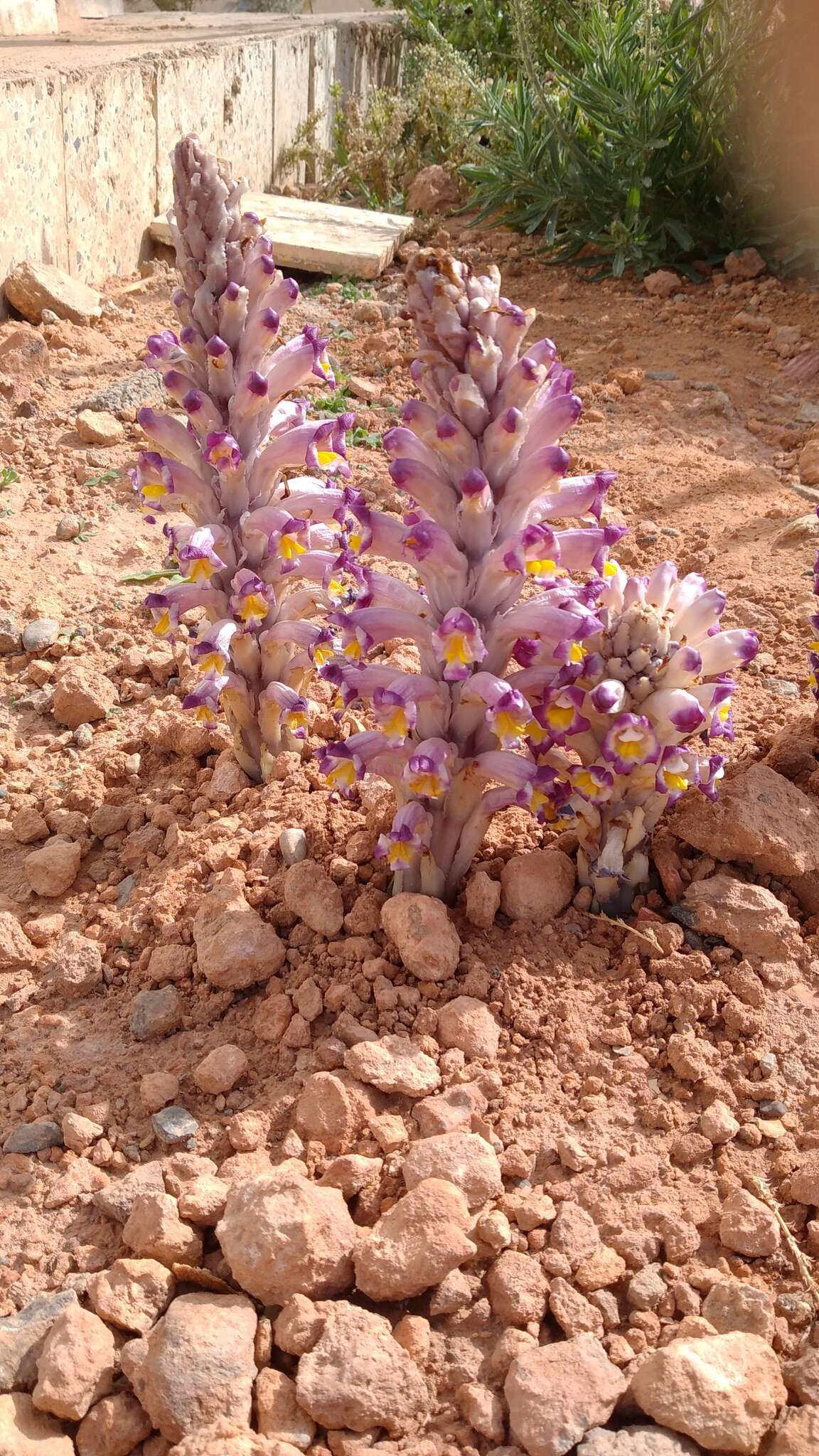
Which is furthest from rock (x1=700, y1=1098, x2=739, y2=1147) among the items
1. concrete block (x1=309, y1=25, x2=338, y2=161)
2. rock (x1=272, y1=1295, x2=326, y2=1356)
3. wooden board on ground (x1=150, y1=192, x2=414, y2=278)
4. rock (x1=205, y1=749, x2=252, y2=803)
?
concrete block (x1=309, y1=25, x2=338, y2=161)

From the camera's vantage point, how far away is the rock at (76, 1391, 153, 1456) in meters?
2.03

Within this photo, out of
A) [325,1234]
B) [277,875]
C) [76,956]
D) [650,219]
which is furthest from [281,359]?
[650,219]

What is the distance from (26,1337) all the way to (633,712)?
5.55ft

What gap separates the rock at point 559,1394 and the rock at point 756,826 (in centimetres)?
123

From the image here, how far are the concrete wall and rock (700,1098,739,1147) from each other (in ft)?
18.2

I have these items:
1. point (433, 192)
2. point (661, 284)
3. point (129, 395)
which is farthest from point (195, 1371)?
point (433, 192)

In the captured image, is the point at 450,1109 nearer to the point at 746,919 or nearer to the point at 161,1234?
the point at 161,1234

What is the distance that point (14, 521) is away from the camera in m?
5.01

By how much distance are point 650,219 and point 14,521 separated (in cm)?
481

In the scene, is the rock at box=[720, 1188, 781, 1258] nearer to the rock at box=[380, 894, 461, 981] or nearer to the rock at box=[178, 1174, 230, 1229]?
the rock at box=[380, 894, 461, 981]

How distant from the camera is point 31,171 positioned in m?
6.23

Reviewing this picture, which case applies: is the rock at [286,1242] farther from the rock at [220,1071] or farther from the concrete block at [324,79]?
the concrete block at [324,79]

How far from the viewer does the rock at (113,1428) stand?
2.03 m

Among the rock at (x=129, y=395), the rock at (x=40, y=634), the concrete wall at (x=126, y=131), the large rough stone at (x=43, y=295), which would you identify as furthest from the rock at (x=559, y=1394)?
the concrete wall at (x=126, y=131)
